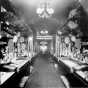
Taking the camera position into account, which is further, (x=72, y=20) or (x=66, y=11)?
(x=72, y=20)

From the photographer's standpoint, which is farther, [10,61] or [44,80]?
[44,80]

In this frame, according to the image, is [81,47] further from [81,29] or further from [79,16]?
[79,16]

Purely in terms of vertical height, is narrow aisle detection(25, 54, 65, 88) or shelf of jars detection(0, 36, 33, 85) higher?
shelf of jars detection(0, 36, 33, 85)

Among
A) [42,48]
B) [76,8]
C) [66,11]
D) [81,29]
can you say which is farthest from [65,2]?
[42,48]

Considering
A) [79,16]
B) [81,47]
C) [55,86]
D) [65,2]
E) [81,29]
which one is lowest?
[55,86]

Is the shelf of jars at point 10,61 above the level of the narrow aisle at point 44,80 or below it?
above

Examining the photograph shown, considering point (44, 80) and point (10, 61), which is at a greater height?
point (10, 61)

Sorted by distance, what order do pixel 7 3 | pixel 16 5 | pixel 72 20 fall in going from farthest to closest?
pixel 72 20 < pixel 16 5 < pixel 7 3

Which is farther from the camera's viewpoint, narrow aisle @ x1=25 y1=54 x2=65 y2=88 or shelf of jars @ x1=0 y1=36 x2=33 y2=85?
narrow aisle @ x1=25 y1=54 x2=65 y2=88

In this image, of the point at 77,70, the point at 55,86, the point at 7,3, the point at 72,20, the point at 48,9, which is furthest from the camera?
the point at 72,20

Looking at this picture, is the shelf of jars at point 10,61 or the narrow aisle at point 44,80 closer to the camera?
the shelf of jars at point 10,61

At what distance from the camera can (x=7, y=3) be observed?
7.06 m

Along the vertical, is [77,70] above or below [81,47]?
below

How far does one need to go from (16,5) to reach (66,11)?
284 centimetres
